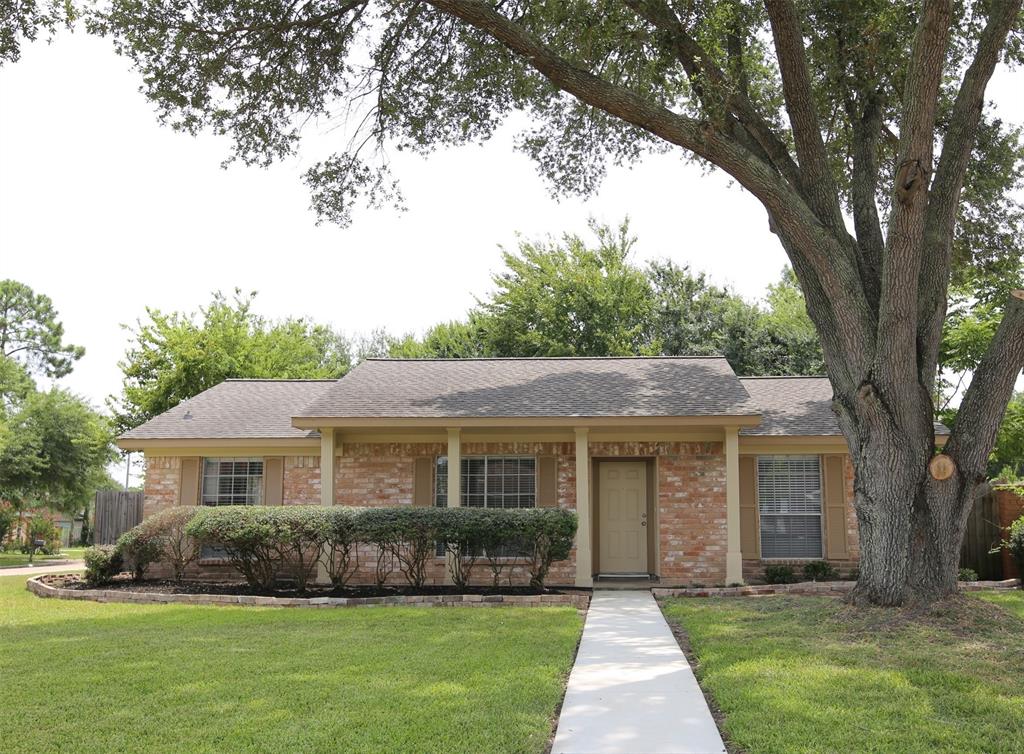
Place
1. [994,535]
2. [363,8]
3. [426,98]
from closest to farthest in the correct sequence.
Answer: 1. [363,8]
2. [426,98]
3. [994,535]

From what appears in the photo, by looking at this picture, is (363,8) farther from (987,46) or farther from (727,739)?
(727,739)

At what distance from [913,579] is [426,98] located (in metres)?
9.74

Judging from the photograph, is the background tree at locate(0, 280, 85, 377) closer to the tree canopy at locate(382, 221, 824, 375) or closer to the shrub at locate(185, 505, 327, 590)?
the tree canopy at locate(382, 221, 824, 375)

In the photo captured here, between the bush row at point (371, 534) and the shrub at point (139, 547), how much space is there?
15 mm

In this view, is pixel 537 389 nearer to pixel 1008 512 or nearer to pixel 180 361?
pixel 1008 512

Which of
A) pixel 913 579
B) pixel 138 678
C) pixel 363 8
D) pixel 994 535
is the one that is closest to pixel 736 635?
pixel 913 579

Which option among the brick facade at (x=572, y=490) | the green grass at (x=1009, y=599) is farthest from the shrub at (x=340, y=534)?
the green grass at (x=1009, y=599)

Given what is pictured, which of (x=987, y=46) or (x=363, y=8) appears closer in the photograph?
(x=987, y=46)

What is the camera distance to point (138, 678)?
6.48 metres

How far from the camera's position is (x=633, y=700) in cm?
595

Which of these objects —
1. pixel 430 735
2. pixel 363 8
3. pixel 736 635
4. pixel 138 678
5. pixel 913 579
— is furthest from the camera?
pixel 363 8

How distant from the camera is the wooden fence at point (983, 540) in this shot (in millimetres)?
14656

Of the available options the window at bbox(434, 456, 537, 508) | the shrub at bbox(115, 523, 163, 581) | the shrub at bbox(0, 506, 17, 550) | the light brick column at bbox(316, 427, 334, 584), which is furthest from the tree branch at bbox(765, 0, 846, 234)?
the shrub at bbox(0, 506, 17, 550)

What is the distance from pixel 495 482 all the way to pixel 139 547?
569 centimetres
